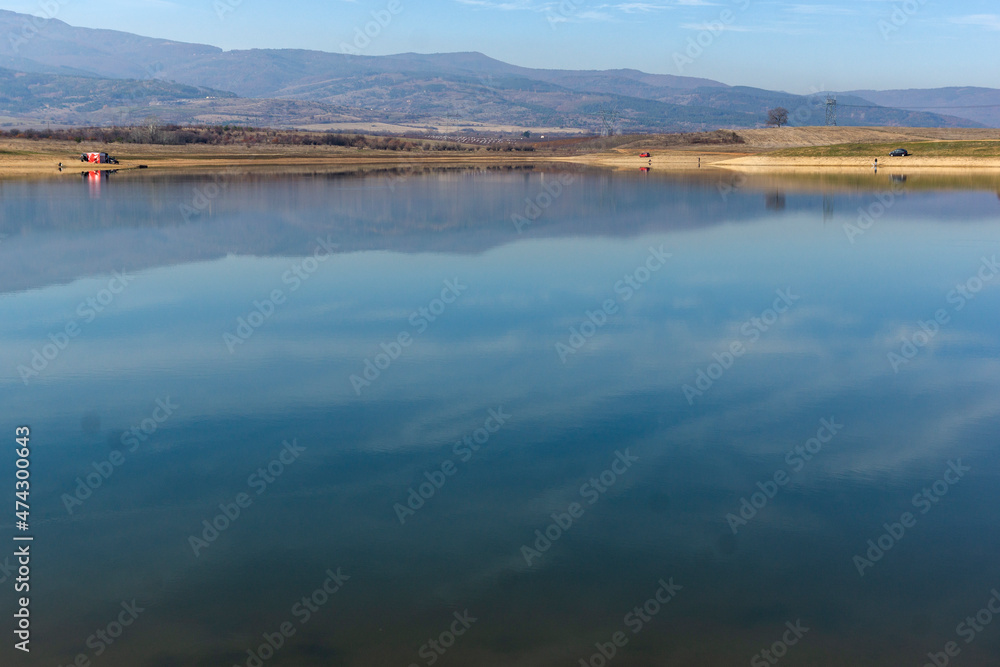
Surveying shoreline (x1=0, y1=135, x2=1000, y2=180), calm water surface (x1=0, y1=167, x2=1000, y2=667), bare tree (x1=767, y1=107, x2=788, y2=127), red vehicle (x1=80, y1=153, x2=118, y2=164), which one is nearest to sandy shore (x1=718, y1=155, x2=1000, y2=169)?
shoreline (x1=0, y1=135, x2=1000, y2=180)

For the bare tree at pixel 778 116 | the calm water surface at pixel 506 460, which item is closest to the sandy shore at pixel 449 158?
the bare tree at pixel 778 116

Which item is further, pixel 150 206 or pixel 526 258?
pixel 150 206

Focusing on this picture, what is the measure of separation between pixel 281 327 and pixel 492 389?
19.6 ft

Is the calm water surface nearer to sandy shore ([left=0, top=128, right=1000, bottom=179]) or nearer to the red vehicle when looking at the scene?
the red vehicle

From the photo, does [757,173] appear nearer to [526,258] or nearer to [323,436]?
[526,258]

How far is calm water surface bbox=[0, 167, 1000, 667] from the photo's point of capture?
7.36 metres

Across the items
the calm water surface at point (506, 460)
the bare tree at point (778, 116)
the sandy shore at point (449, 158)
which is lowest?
the calm water surface at point (506, 460)

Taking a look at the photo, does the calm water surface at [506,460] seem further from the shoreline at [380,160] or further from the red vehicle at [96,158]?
the shoreline at [380,160]

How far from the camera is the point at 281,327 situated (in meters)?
17.6

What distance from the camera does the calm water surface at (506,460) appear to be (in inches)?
290

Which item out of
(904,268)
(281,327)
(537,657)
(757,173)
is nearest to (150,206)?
(281,327)

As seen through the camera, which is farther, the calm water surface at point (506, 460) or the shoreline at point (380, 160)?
the shoreline at point (380, 160)

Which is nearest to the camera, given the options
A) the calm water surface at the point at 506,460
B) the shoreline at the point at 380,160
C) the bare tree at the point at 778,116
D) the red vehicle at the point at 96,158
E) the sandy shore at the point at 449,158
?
the calm water surface at the point at 506,460

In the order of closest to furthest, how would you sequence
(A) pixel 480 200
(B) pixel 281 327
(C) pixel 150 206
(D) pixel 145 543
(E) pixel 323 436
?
1. (D) pixel 145 543
2. (E) pixel 323 436
3. (B) pixel 281 327
4. (C) pixel 150 206
5. (A) pixel 480 200
